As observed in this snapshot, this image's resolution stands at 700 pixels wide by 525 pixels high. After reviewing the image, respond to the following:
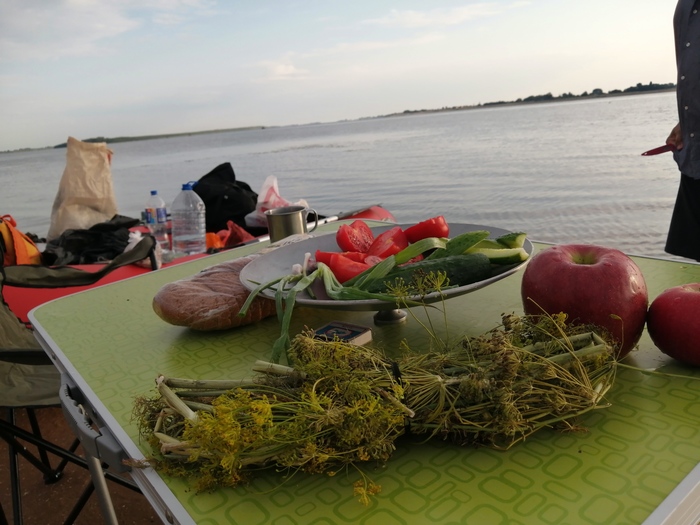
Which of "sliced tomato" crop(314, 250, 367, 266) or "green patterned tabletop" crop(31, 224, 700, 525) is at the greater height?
"sliced tomato" crop(314, 250, 367, 266)

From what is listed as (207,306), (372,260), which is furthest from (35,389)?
(372,260)

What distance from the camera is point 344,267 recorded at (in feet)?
5.02

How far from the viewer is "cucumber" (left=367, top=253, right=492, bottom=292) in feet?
4.55

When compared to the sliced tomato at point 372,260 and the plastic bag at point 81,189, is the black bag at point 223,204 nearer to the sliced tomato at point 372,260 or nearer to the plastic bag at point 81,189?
the plastic bag at point 81,189

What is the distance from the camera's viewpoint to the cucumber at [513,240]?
1.58 m

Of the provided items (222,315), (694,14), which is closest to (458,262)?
(222,315)

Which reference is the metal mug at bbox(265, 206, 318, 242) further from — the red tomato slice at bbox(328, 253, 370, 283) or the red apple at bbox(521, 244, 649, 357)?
the red apple at bbox(521, 244, 649, 357)

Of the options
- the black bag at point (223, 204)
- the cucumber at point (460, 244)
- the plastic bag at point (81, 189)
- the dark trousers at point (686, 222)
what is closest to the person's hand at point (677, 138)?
the dark trousers at point (686, 222)

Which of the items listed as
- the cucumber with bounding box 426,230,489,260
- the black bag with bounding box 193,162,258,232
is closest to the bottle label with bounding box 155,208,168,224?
the black bag with bounding box 193,162,258,232

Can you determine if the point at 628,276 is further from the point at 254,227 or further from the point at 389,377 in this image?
the point at 254,227

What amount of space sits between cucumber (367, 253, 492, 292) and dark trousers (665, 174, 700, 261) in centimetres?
265

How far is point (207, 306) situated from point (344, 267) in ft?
1.37

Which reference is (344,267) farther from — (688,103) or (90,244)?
(90,244)

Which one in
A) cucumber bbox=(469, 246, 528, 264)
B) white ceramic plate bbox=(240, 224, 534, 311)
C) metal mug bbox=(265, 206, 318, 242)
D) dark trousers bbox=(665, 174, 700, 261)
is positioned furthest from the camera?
dark trousers bbox=(665, 174, 700, 261)
